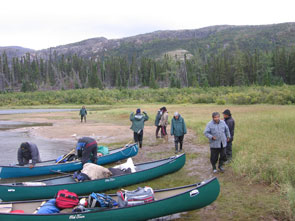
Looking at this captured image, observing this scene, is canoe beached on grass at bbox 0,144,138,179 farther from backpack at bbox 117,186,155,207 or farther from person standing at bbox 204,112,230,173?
person standing at bbox 204,112,230,173

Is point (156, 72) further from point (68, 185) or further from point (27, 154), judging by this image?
point (68, 185)

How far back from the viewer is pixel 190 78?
317ft

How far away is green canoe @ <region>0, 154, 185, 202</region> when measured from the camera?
8.42 m

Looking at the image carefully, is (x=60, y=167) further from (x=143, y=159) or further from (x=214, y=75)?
(x=214, y=75)

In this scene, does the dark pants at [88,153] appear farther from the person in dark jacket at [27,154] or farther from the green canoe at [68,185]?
the person in dark jacket at [27,154]

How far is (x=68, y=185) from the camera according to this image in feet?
28.2

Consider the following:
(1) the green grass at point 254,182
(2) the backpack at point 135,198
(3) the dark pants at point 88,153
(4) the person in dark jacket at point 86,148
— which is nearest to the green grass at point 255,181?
(1) the green grass at point 254,182

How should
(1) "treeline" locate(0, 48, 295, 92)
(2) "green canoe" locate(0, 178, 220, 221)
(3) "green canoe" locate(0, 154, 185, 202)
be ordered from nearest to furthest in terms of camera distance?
(2) "green canoe" locate(0, 178, 220, 221), (3) "green canoe" locate(0, 154, 185, 202), (1) "treeline" locate(0, 48, 295, 92)

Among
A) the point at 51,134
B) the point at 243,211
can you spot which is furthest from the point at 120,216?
the point at 51,134

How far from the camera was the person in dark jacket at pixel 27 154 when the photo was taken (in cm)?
1106

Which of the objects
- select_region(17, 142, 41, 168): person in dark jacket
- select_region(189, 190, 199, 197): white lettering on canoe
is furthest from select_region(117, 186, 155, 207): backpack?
select_region(17, 142, 41, 168): person in dark jacket

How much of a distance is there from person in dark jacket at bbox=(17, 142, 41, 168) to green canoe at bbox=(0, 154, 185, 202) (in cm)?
246

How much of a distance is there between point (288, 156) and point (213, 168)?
2655 millimetres

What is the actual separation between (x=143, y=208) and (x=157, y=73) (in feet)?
331
